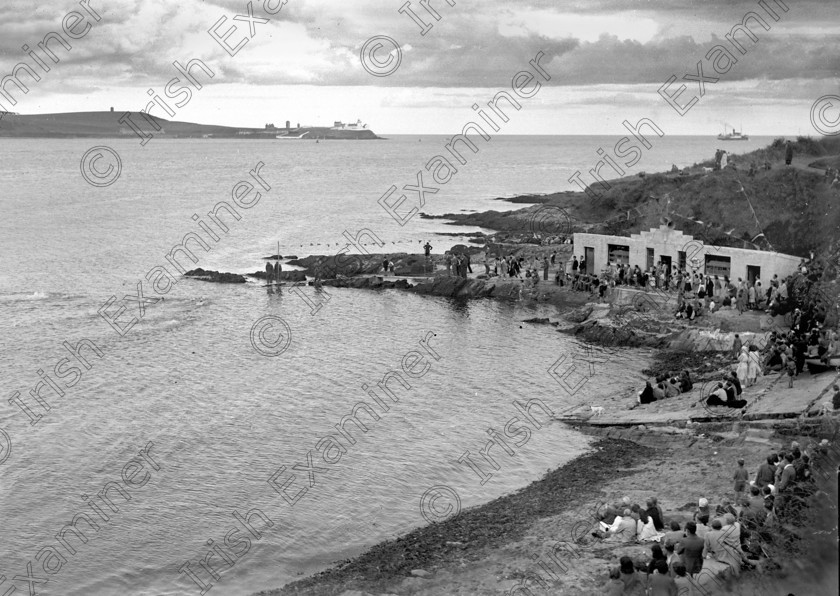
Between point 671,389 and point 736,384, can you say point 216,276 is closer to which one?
point 671,389

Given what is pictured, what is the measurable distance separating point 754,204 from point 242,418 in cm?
3112

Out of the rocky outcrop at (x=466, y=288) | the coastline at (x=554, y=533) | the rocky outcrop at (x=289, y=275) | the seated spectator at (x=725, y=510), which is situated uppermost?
the rocky outcrop at (x=289, y=275)

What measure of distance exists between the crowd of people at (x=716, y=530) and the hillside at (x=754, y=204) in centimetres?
2431

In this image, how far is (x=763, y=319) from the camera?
36219 millimetres

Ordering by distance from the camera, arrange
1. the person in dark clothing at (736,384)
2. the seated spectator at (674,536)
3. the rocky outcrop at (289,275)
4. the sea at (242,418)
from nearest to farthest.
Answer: the seated spectator at (674,536) < the sea at (242,418) < the person in dark clothing at (736,384) < the rocky outcrop at (289,275)

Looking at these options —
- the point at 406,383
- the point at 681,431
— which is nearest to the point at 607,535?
the point at 681,431

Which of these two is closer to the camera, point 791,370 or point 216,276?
point 791,370

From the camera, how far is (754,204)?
1946 inches

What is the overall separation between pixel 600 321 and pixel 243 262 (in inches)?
1295

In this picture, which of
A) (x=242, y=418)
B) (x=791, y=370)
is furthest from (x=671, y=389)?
(x=242, y=418)

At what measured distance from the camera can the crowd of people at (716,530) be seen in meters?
15.0

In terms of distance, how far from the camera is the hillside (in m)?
45.2

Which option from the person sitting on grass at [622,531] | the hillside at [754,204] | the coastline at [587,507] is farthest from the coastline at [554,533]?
the hillside at [754,204]

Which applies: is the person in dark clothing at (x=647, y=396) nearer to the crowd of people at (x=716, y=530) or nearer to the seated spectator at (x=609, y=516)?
the crowd of people at (x=716, y=530)
